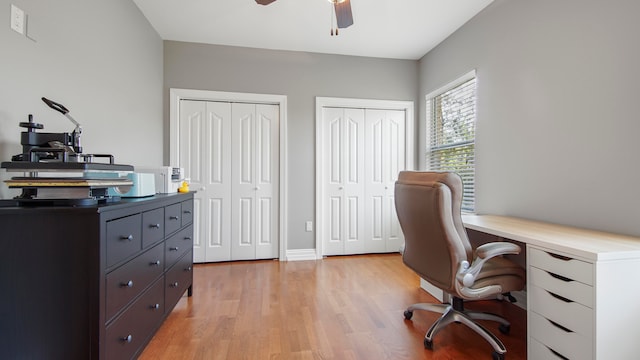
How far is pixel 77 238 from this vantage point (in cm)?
102

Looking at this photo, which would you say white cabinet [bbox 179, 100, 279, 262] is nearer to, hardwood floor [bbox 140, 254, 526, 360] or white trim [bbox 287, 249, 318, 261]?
white trim [bbox 287, 249, 318, 261]

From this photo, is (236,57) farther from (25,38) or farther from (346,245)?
(346,245)

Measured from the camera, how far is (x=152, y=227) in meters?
1.50

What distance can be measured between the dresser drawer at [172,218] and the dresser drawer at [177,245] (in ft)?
0.18

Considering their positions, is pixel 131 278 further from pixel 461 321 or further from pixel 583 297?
pixel 583 297

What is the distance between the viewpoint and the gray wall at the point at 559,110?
1538mm

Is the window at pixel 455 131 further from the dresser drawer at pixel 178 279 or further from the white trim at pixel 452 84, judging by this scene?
the dresser drawer at pixel 178 279

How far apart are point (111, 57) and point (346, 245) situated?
3.04 meters

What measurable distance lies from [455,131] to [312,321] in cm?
244

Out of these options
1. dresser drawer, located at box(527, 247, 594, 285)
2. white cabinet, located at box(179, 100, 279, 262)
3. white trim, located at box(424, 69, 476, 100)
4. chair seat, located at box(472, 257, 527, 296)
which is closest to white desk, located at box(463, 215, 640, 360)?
dresser drawer, located at box(527, 247, 594, 285)

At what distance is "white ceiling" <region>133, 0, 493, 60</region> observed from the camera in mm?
2451

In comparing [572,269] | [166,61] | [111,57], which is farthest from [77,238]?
[166,61]

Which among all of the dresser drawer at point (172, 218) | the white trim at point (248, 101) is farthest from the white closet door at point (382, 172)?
the dresser drawer at point (172, 218)

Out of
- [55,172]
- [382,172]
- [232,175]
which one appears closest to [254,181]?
[232,175]
